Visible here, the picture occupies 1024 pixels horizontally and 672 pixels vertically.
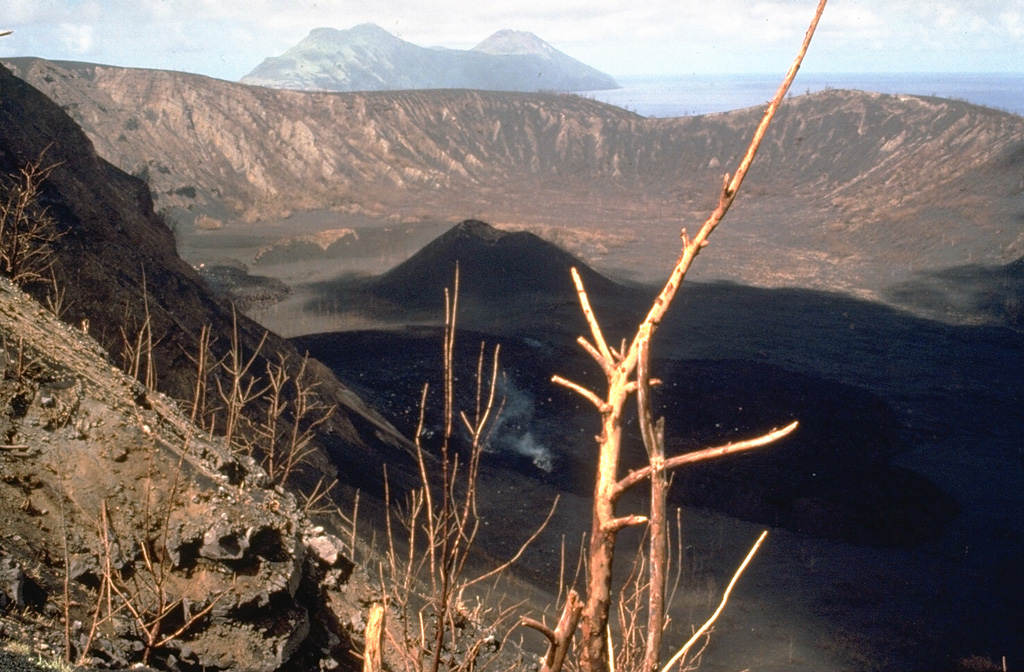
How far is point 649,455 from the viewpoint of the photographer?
1.84m

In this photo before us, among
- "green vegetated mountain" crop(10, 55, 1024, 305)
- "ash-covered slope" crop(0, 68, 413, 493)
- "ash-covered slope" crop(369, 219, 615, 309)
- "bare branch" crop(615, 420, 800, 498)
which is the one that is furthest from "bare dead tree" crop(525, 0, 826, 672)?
"green vegetated mountain" crop(10, 55, 1024, 305)

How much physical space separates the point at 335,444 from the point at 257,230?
34058 millimetres

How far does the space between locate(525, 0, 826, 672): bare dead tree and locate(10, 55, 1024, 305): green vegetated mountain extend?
37.9m

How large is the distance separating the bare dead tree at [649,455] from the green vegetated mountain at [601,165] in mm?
37870

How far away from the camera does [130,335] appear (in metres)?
12.0

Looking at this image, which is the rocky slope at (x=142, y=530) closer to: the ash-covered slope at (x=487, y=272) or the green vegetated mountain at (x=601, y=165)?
the ash-covered slope at (x=487, y=272)

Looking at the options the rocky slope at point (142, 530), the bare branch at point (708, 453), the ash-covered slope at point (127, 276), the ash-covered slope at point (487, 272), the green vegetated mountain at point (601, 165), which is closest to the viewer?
the bare branch at point (708, 453)

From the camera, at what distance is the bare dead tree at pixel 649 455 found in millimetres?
1814

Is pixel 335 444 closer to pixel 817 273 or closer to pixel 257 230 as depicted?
pixel 817 273

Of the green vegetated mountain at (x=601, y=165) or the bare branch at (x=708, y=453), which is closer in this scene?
the bare branch at (x=708, y=453)

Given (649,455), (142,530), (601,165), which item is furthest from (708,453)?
(601,165)

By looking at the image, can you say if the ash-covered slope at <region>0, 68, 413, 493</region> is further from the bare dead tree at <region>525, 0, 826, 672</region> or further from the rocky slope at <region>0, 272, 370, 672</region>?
the bare dead tree at <region>525, 0, 826, 672</region>

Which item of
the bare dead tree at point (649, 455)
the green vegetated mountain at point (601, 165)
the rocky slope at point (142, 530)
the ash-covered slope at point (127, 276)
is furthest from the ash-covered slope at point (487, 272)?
the bare dead tree at point (649, 455)

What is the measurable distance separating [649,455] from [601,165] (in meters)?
65.3
